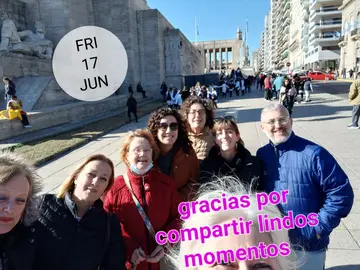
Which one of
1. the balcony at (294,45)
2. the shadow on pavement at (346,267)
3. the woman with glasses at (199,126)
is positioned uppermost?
the balcony at (294,45)

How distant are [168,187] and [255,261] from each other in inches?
57.5

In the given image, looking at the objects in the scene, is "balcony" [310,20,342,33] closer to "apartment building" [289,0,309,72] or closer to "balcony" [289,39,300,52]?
"apartment building" [289,0,309,72]

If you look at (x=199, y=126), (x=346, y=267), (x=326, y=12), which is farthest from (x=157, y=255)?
(x=326, y=12)

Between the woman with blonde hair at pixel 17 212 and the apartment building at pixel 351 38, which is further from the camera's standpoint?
the apartment building at pixel 351 38

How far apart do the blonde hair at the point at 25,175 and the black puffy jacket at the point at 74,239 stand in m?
0.20

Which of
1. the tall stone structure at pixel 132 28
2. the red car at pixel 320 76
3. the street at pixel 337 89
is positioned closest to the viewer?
the tall stone structure at pixel 132 28

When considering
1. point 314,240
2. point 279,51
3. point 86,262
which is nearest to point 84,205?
point 86,262

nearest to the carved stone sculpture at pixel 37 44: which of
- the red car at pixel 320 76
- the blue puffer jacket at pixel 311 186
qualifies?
the blue puffer jacket at pixel 311 186

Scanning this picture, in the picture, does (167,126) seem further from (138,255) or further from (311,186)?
(311,186)

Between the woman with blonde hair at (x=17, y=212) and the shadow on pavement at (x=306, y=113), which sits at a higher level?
the woman with blonde hair at (x=17, y=212)

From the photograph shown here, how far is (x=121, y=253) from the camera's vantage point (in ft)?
6.91

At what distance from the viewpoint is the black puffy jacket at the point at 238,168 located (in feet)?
7.73

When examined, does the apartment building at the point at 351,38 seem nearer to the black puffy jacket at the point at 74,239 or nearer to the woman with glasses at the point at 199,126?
the woman with glasses at the point at 199,126

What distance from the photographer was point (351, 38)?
46.0 m
